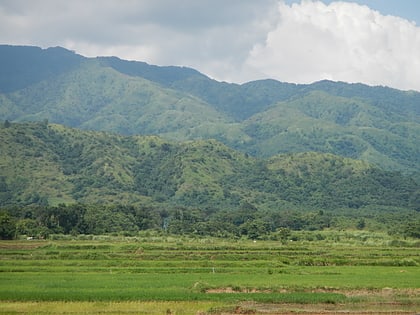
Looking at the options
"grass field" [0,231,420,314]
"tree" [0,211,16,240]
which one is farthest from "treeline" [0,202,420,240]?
"grass field" [0,231,420,314]

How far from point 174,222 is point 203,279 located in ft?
275

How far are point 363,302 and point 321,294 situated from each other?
11.3 feet

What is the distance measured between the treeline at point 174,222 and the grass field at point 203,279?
21205mm

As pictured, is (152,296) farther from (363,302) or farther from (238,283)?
(363,302)

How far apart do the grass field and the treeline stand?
21.2m

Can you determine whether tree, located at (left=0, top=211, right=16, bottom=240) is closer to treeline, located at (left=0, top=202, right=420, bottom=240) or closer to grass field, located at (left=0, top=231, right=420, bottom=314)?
treeline, located at (left=0, top=202, right=420, bottom=240)

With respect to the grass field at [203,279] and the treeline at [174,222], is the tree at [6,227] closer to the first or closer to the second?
the treeline at [174,222]

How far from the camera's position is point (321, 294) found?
170ft

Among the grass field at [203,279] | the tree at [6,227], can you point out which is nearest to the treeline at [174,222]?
the tree at [6,227]

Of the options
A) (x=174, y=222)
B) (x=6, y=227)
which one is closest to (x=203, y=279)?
(x=6, y=227)

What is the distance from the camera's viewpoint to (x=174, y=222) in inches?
5699

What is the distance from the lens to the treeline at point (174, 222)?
125562 mm

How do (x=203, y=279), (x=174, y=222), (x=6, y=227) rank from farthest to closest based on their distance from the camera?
(x=174, y=222) < (x=6, y=227) < (x=203, y=279)

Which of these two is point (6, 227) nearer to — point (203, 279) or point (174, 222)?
point (174, 222)
